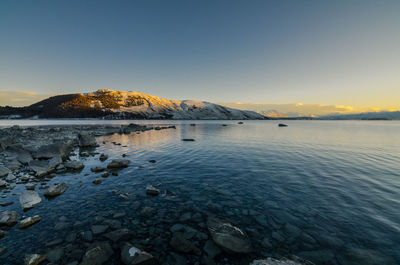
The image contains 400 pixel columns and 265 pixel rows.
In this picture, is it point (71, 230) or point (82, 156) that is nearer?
point (71, 230)

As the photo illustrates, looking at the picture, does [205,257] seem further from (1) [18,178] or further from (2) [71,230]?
(1) [18,178]

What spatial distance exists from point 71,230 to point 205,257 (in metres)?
5.39

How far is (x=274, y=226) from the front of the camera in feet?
21.9

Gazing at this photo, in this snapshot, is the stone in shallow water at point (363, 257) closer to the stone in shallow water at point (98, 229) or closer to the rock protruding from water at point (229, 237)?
the rock protruding from water at point (229, 237)

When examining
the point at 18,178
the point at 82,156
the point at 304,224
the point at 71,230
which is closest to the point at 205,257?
the point at 304,224

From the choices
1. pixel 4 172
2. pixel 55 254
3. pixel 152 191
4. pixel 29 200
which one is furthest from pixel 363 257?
pixel 4 172

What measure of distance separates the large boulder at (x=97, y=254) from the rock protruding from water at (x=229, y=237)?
3579 mm

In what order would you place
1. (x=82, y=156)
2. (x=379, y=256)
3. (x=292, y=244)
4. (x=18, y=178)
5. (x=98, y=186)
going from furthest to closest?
(x=82, y=156) < (x=18, y=178) < (x=98, y=186) < (x=292, y=244) < (x=379, y=256)

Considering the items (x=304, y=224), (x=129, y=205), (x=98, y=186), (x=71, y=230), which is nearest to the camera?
(x=71, y=230)

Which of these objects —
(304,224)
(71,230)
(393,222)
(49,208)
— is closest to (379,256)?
(304,224)

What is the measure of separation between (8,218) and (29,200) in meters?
1.64

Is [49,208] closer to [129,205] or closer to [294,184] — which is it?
[129,205]

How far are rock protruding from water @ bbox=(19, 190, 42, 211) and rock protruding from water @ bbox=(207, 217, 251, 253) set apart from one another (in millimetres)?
8734

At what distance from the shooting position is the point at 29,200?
804cm
